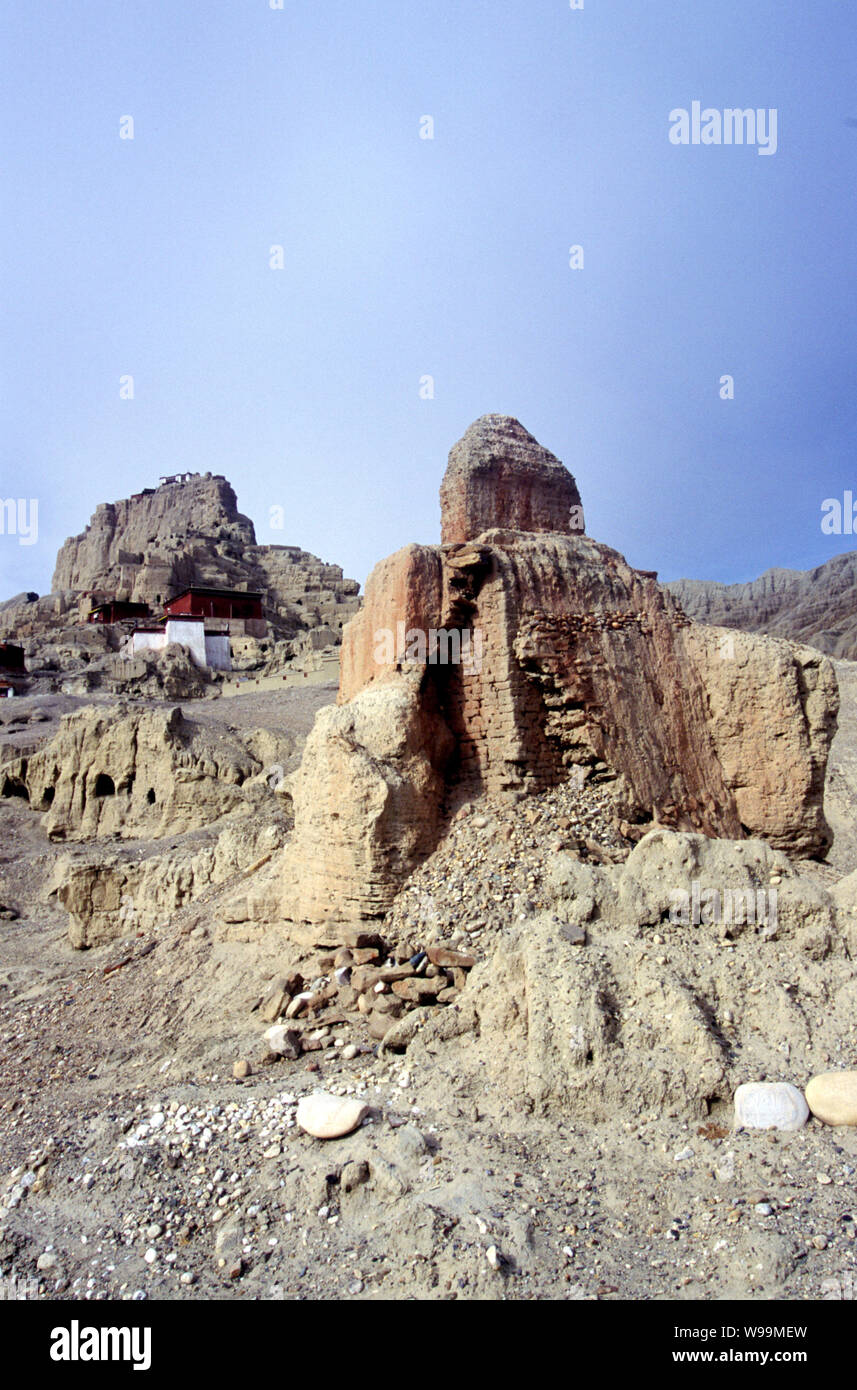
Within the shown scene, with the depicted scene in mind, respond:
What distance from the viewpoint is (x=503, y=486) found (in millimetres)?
9094

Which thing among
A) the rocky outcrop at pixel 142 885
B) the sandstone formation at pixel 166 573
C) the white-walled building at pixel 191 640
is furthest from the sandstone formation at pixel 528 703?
the white-walled building at pixel 191 640

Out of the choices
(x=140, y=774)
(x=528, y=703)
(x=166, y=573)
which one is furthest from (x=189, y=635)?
(x=528, y=703)

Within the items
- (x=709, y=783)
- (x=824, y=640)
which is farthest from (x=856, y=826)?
(x=824, y=640)

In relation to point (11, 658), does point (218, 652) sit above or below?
above

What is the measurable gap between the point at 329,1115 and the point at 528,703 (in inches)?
155

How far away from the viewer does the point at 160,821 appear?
17938mm

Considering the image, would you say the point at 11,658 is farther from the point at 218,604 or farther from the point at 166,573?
the point at 166,573

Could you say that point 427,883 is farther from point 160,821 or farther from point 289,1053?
point 160,821

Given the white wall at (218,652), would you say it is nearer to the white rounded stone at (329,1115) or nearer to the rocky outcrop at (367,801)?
the rocky outcrop at (367,801)

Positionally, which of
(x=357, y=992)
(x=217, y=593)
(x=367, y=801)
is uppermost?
(x=217, y=593)

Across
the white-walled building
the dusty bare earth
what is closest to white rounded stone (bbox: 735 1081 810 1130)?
the dusty bare earth

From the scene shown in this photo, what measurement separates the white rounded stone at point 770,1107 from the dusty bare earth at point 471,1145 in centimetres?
8

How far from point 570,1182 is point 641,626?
5.65m

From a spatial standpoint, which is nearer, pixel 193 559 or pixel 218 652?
pixel 218 652
